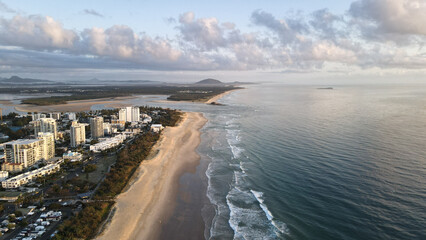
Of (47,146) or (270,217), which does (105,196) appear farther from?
(47,146)

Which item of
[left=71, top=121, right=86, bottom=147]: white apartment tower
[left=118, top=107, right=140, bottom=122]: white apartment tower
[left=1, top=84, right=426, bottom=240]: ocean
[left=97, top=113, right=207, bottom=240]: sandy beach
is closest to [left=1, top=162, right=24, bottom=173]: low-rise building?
[left=71, top=121, right=86, bottom=147]: white apartment tower

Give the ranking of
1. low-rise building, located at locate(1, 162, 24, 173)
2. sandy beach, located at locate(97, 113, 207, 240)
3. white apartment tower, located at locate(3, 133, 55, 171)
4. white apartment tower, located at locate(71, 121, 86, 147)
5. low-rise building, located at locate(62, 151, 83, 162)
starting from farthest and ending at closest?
white apartment tower, located at locate(71, 121, 86, 147), low-rise building, located at locate(62, 151, 83, 162), white apartment tower, located at locate(3, 133, 55, 171), low-rise building, located at locate(1, 162, 24, 173), sandy beach, located at locate(97, 113, 207, 240)

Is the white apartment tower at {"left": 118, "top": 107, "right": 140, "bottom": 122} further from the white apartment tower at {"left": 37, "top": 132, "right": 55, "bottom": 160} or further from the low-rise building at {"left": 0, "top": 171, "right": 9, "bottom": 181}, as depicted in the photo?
the low-rise building at {"left": 0, "top": 171, "right": 9, "bottom": 181}

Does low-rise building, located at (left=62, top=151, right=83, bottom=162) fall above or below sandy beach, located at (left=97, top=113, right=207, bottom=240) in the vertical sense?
above

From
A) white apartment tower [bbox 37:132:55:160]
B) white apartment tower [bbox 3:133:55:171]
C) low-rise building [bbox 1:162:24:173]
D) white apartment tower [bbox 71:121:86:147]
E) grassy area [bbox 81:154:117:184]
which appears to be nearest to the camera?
grassy area [bbox 81:154:117:184]

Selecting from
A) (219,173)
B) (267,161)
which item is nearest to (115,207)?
(219,173)

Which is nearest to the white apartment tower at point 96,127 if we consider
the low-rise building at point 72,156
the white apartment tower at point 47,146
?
the white apartment tower at point 47,146

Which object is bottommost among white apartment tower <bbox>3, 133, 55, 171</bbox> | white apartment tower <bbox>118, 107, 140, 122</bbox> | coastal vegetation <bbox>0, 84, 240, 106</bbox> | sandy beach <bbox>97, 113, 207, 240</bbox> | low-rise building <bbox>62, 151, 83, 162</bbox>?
sandy beach <bbox>97, 113, 207, 240</bbox>
